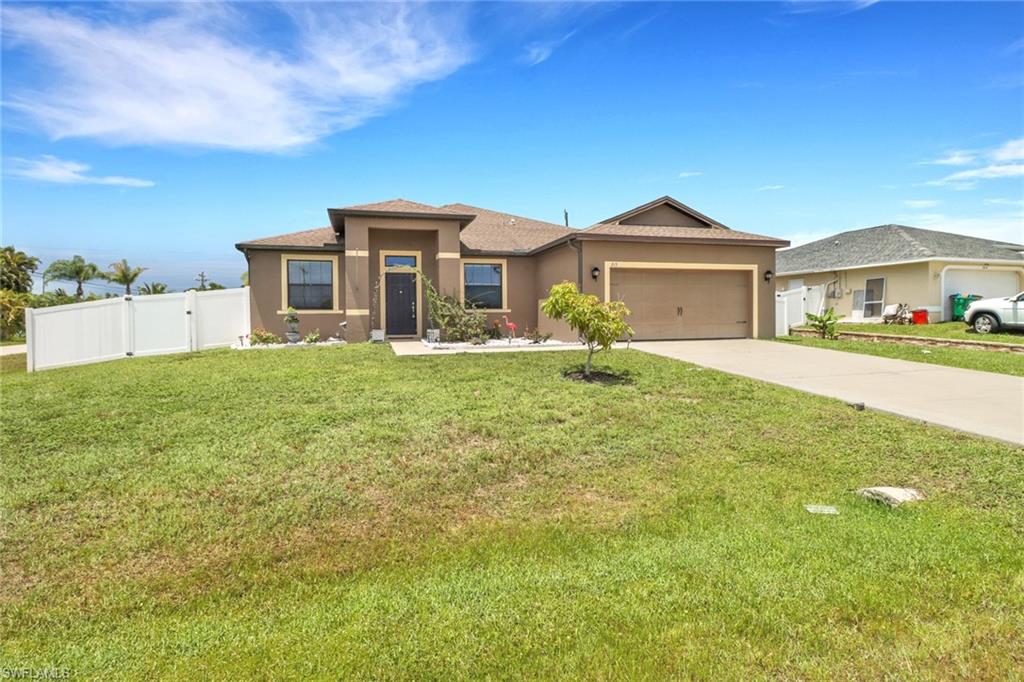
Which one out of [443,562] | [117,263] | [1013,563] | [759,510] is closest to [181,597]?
[443,562]

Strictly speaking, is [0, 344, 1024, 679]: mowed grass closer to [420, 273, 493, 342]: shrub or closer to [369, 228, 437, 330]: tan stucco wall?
[420, 273, 493, 342]: shrub

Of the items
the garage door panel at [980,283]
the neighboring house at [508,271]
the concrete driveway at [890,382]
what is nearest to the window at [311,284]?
the neighboring house at [508,271]

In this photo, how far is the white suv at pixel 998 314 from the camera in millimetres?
16375

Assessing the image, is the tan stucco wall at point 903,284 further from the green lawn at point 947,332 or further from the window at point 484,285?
the window at point 484,285

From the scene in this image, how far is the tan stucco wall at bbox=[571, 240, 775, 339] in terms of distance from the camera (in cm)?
1393

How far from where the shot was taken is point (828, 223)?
78.6ft

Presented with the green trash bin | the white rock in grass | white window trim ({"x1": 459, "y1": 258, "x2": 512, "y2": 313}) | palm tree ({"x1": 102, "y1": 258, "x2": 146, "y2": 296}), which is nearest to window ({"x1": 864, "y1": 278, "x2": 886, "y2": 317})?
the green trash bin

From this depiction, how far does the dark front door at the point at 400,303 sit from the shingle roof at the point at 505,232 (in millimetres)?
2247

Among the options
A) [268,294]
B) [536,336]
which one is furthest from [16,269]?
[536,336]

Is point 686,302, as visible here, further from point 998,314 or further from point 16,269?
point 16,269

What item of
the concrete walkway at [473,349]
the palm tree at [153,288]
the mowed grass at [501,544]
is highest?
the palm tree at [153,288]

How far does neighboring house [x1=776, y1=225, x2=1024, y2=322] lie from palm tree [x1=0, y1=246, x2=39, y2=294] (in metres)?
45.0

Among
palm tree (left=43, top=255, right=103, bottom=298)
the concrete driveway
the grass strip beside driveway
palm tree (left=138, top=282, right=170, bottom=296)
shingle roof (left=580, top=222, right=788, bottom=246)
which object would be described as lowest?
the concrete driveway

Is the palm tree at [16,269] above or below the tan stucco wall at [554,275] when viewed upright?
above
